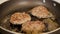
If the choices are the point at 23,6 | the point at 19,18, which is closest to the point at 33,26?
the point at 19,18

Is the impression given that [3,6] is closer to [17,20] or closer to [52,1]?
[17,20]

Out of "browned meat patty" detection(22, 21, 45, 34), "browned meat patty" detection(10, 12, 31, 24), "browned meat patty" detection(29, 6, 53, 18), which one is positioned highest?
"browned meat patty" detection(29, 6, 53, 18)

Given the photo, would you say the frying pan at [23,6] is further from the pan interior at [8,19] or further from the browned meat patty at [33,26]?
the browned meat patty at [33,26]

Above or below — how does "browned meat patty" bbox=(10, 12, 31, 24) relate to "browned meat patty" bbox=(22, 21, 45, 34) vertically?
above

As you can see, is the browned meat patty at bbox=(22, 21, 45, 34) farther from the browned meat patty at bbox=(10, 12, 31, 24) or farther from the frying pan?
the frying pan

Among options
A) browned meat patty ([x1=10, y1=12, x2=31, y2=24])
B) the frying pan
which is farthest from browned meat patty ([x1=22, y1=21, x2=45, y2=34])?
the frying pan

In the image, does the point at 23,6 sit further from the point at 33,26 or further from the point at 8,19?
the point at 33,26
